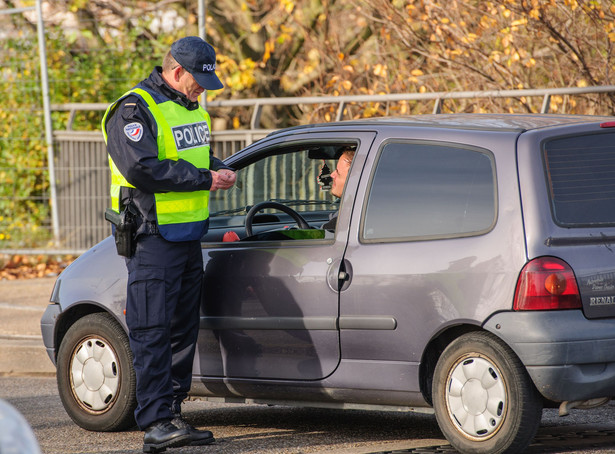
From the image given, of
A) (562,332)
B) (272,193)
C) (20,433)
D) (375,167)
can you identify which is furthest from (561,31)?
(20,433)

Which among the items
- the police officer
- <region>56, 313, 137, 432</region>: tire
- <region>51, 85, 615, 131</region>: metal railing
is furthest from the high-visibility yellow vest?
<region>51, 85, 615, 131</region>: metal railing

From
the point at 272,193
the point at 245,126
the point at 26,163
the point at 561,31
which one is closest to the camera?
the point at 272,193

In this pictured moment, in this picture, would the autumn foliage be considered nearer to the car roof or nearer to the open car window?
the open car window

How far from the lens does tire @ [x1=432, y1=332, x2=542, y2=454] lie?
15.9ft

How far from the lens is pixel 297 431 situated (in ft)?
19.7

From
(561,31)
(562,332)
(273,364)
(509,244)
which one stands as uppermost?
(561,31)

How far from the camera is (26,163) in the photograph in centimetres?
1341

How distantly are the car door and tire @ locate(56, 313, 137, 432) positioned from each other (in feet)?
1.39

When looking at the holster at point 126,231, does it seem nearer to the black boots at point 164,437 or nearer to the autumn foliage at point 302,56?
the black boots at point 164,437

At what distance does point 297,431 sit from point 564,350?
5.91ft

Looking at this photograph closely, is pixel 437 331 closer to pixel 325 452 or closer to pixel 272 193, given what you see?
pixel 325 452

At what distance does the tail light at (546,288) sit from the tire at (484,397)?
0.24 metres

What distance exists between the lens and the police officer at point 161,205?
5422mm

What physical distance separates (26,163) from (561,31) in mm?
6346
